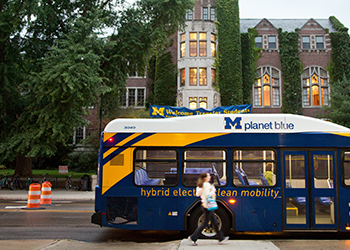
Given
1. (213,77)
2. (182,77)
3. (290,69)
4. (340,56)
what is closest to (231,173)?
(213,77)

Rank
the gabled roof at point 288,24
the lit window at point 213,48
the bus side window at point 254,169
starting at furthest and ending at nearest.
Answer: the gabled roof at point 288,24 < the lit window at point 213,48 < the bus side window at point 254,169

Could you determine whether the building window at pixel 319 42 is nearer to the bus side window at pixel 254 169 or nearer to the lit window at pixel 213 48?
the lit window at pixel 213 48

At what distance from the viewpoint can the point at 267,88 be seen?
34.9m

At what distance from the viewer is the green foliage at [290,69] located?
33844 mm

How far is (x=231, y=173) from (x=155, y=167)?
1.90 meters

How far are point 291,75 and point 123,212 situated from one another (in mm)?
31319

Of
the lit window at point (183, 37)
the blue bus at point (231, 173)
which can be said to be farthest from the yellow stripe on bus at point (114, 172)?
the lit window at point (183, 37)

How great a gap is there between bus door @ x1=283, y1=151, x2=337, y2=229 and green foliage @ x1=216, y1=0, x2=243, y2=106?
24824mm

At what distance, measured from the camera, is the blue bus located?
7.46m

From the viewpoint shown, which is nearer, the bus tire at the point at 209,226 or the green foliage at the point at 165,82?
the bus tire at the point at 209,226

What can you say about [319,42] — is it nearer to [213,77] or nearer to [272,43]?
[272,43]

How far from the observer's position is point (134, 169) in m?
7.77

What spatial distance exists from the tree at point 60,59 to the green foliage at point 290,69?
16.8 metres

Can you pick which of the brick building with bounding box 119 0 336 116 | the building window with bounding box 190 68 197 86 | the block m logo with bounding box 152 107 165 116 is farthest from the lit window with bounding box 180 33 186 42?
the block m logo with bounding box 152 107 165 116
